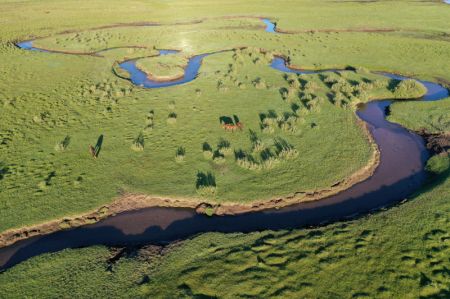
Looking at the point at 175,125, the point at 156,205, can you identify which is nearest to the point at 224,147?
the point at 175,125

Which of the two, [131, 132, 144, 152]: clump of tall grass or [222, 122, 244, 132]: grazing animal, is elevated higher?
[222, 122, 244, 132]: grazing animal

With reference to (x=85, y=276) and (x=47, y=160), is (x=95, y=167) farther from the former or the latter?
(x=85, y=276)

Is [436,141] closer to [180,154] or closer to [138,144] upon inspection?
[180,154]

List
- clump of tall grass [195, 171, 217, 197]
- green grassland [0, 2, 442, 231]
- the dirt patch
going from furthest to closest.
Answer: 1. the dirt patch
2. green grassland [0, 2, 442, 231]
3. clump of tall grass [195, 171, 217, 197]

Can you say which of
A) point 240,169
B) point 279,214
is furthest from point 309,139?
point 279,214

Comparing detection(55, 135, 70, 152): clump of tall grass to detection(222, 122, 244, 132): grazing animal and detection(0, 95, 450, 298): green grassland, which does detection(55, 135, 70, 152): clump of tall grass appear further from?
detection(222, 122, 244, 132): grazing animal

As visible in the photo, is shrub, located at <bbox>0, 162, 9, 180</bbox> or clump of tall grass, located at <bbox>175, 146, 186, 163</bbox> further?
clump of tall grass, located at <bbox>175, 146, 186, 163</bbox>

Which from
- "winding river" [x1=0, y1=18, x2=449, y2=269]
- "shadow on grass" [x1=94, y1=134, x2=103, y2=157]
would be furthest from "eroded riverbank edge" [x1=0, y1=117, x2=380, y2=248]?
"shadow on grass" [x1=94, y1=134, x2=103, y2=157]
